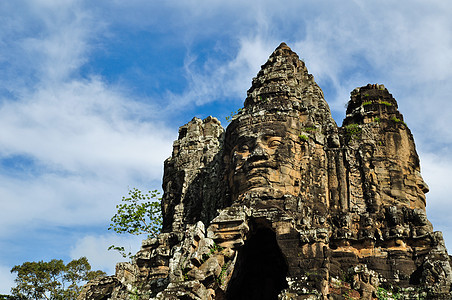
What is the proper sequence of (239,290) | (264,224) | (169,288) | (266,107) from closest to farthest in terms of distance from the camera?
1. (169,288)
2. (264,224)
3. (239,290)
4. (266,107)

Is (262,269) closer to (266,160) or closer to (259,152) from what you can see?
(266,160)

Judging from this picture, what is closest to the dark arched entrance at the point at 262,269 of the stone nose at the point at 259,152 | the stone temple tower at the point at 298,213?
the stone temple tower at the point at 298,213

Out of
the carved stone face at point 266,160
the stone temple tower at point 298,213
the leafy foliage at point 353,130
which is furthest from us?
the leafy foliage at point 353,130

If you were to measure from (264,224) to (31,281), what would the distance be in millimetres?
25369

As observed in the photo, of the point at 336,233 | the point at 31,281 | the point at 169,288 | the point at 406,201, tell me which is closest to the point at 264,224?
the point at 336,233

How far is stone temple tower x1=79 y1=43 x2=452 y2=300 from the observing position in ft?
59.0

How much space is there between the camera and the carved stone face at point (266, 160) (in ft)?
68.5

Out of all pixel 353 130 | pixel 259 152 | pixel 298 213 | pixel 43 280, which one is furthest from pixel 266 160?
pixel 43 280

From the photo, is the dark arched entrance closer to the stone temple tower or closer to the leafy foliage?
the stone temple tower

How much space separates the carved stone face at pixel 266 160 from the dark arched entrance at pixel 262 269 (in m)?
1.89

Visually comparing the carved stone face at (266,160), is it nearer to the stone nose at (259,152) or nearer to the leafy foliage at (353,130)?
the stone nose at (259,152)

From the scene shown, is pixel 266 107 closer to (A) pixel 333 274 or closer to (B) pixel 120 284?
(A) pixel 333 274

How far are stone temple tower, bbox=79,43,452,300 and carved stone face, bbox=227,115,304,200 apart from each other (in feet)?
0.15

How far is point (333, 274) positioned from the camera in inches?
704
